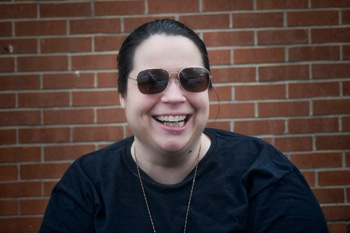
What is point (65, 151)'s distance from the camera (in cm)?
236

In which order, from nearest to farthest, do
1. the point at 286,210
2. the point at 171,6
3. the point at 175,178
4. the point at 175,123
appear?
1. the point at 286,210
2. the point at 175,123
3. the point at 175,178
4. the point at 171,6

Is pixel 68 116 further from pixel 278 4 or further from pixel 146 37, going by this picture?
pixel 278 4

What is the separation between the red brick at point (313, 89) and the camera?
2339 mm

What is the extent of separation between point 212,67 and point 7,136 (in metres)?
1.73

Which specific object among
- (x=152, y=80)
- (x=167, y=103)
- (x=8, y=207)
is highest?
(x=152, y=80)

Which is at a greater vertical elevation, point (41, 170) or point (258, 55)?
point (258, 55)

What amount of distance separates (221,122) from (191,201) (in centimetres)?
93

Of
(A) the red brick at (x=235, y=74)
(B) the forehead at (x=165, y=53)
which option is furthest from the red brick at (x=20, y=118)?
(A) the red brick at (x=235, y=74)

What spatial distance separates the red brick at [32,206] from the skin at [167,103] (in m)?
1.29

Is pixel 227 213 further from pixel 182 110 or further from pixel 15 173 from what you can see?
pixel 15 173

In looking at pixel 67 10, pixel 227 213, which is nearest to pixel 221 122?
pixel 227 213

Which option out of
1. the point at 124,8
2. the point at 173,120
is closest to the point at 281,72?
the point at 173,120

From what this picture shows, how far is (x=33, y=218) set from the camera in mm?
2373

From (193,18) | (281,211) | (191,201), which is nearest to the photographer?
(281,211)
